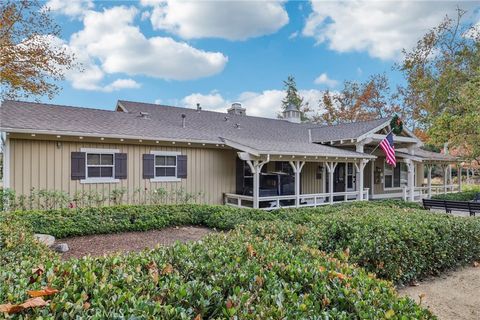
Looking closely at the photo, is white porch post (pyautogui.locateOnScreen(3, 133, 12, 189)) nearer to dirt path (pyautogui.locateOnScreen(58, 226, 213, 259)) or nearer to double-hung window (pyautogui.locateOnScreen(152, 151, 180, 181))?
dirt path (pyautogui.locateOnScreen(58, 226, 213, 259))

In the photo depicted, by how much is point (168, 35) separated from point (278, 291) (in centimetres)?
1504

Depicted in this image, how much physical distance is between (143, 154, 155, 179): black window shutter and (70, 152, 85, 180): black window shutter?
1995 millimetres

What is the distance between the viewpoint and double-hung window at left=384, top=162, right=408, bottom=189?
1936 centimetres

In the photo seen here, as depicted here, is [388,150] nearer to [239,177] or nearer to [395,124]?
[395,124]

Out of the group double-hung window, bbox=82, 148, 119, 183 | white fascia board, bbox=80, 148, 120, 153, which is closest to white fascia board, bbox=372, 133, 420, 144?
white fascia board, bbox=80, 148, 120, 153

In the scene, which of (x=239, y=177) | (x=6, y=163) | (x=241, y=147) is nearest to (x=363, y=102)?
(x=239, y=177)

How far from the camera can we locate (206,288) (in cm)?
224

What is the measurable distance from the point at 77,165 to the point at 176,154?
3.41m

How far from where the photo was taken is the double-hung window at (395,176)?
1936 cm

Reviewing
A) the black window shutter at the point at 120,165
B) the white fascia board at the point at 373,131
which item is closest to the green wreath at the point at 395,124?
the white fascia board at the point at 373,131

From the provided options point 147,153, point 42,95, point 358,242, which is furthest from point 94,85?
point 358,242

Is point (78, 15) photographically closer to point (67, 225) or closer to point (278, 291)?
point (67, 225)

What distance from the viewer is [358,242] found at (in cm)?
505

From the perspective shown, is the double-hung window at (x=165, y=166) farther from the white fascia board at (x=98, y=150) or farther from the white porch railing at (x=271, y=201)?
the white porch railing at (x=271, y=201)
